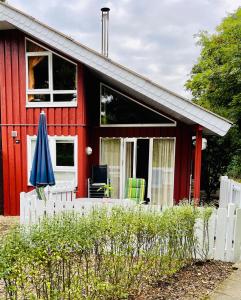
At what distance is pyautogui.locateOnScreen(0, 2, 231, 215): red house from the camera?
7.66 meters

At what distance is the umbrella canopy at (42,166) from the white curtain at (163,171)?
3524mm

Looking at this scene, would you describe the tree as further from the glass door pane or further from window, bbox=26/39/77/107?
window, bbox=26/39/77/107

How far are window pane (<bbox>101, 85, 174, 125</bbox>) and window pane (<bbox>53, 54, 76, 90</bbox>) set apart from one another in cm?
123

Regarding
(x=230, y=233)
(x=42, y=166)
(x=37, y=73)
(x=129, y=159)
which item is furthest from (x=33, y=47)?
(x=230, y=233)

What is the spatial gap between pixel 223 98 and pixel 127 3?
6.33 meters

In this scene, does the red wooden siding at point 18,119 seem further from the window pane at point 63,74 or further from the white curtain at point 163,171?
the white curtain at point 163,171

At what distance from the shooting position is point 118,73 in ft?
21.8

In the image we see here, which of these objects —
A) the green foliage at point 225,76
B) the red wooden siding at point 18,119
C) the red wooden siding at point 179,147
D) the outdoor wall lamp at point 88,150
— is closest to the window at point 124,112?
the red wooden siding at point 179,147

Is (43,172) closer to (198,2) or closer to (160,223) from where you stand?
(160,223)

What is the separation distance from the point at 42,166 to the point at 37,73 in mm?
3341

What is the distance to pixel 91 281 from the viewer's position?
9.45 ft

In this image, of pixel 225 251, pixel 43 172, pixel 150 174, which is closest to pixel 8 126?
pixel 43 172

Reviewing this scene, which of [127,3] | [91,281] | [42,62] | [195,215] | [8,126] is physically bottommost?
[91,281]

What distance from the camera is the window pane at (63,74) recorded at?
25.1 ft
